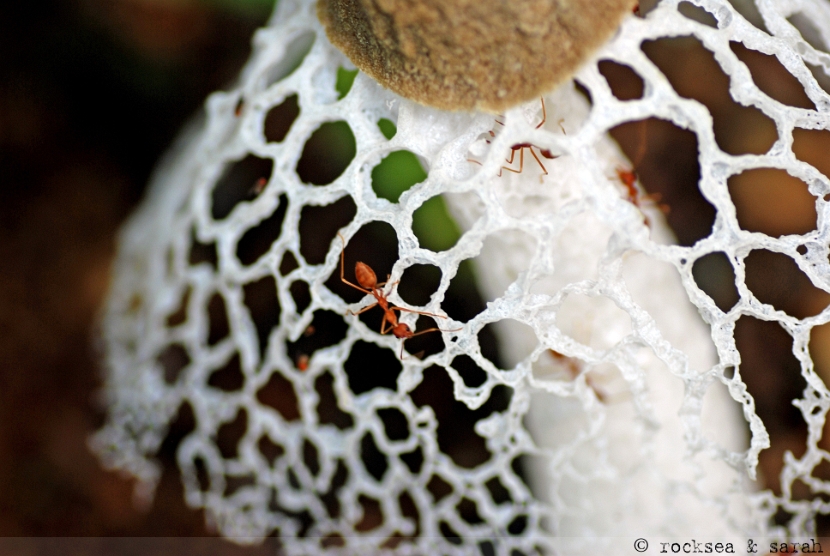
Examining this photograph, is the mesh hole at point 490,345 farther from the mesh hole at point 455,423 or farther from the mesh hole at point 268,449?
the mesh hole at point 268,449

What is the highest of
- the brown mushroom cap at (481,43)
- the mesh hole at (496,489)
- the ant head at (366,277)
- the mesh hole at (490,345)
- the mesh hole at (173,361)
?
the brown mushroom cap at (481,43)

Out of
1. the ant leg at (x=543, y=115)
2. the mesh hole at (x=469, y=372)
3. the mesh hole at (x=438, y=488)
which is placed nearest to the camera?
the ant leg at (x=543, y=115)

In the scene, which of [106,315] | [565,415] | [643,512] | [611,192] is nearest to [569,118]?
[611,192]

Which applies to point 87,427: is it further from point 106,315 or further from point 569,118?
point 569,118

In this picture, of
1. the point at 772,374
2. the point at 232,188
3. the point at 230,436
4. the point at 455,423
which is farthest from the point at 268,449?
the point at 772,374

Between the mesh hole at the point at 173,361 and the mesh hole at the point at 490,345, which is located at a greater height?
the mesh hole at the point at 173,361

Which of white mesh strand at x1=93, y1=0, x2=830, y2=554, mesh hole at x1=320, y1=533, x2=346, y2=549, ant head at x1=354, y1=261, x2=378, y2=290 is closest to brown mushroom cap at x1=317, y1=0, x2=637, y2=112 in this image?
white mesh strand at x1=93, y1=0, x2=830, y2=554

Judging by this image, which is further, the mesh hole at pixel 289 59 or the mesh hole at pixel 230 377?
the mesh hole at pixel 230 377

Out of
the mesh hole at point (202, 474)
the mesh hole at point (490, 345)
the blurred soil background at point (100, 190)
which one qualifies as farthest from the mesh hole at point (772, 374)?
the mesh hole at point (202, 474)
